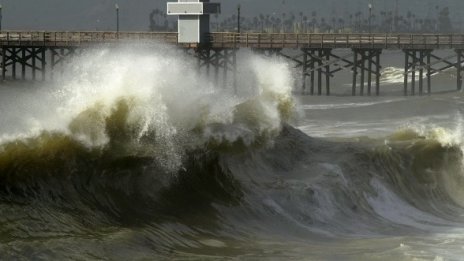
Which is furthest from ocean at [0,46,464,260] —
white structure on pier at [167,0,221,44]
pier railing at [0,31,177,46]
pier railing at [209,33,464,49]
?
pier railing at [0,31,177,46]

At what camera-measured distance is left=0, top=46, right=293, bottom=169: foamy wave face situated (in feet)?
49.2

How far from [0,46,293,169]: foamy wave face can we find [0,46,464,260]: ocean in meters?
0.03

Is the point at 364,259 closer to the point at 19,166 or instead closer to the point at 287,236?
the point at 287,236

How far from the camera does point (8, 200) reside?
40.8 ft

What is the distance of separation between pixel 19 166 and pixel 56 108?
2074mm

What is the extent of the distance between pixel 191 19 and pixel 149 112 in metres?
31.1

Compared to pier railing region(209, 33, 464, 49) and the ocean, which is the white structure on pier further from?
the ocean

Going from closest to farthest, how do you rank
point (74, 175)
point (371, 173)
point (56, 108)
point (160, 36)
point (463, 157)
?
point (74, 175), point (56, 108), point (371, 173), point (463, 157), point (160, 36)

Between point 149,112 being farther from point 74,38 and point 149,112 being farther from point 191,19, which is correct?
point 74,38

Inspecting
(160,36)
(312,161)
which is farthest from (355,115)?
(312,161)

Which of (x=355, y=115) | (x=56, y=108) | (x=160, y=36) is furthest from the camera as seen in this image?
(x=160, y=36)

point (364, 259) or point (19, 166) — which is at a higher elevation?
point (19, 166)

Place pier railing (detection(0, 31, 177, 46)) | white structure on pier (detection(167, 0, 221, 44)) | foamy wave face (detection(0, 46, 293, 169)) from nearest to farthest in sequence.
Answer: foamy wave face (detection(0, 46, 293, 169))
white structure on pier (detection(167, 0, 221, 44))
pier railing (detection(0, 31, 177, 46))

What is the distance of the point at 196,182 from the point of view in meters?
15.7
